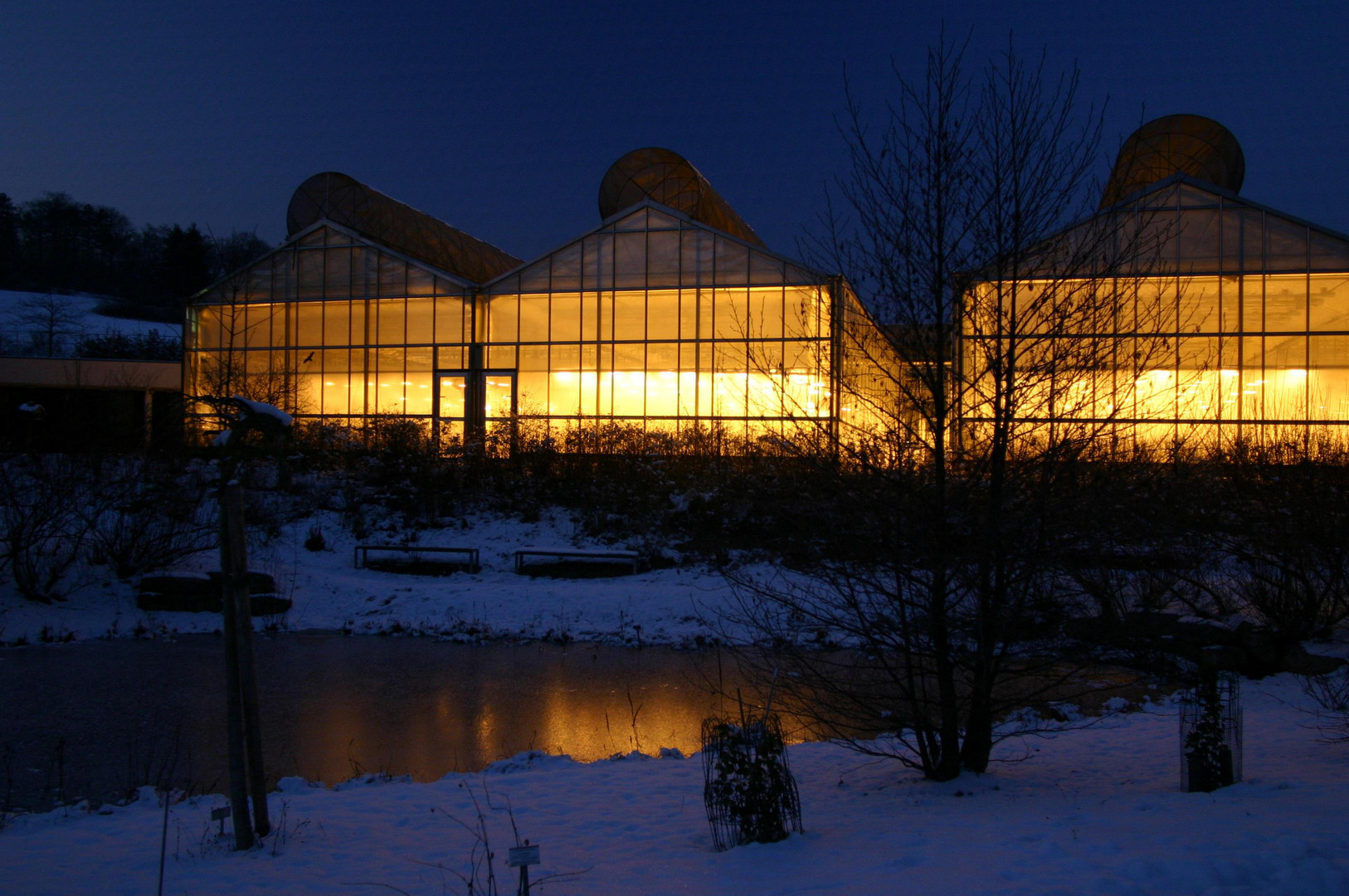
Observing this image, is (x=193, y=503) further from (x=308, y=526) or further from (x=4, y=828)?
(x=4, y=828)

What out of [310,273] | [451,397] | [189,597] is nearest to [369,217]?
[310,273]

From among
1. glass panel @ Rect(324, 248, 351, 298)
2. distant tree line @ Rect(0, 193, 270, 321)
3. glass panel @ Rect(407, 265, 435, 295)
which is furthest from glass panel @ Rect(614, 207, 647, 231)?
distant tree line @ Rect(0, 193, 270, 321)

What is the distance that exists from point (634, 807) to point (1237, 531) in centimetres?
954

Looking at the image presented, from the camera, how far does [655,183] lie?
30.7 metres

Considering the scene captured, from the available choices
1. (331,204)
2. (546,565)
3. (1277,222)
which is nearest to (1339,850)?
(546,565)

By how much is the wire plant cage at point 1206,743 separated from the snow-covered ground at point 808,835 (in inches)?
5.1

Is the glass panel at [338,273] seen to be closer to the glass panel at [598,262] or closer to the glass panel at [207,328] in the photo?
the glass panel at [207,328]

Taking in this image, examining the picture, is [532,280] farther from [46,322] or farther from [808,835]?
[46,322]

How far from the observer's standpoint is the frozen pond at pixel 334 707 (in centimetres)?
771

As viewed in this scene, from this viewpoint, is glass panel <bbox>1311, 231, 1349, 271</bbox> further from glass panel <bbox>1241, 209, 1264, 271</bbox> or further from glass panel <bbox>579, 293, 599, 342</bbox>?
glass panel <bbox>579, 293, 599, 342</bbox>

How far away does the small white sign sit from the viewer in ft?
13.3

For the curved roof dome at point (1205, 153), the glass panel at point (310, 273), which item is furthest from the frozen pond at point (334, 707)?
the curved roof dome at point (1205, 153)

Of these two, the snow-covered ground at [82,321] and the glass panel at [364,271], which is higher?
the snow-covered ground at [82,321]

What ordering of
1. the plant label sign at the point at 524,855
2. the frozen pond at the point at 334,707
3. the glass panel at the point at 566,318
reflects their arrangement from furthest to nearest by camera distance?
1. the glass panel at the point at 566,318
2. the frozen pond at the point at 334,707
3. the plant label sign at the point at 524,855
